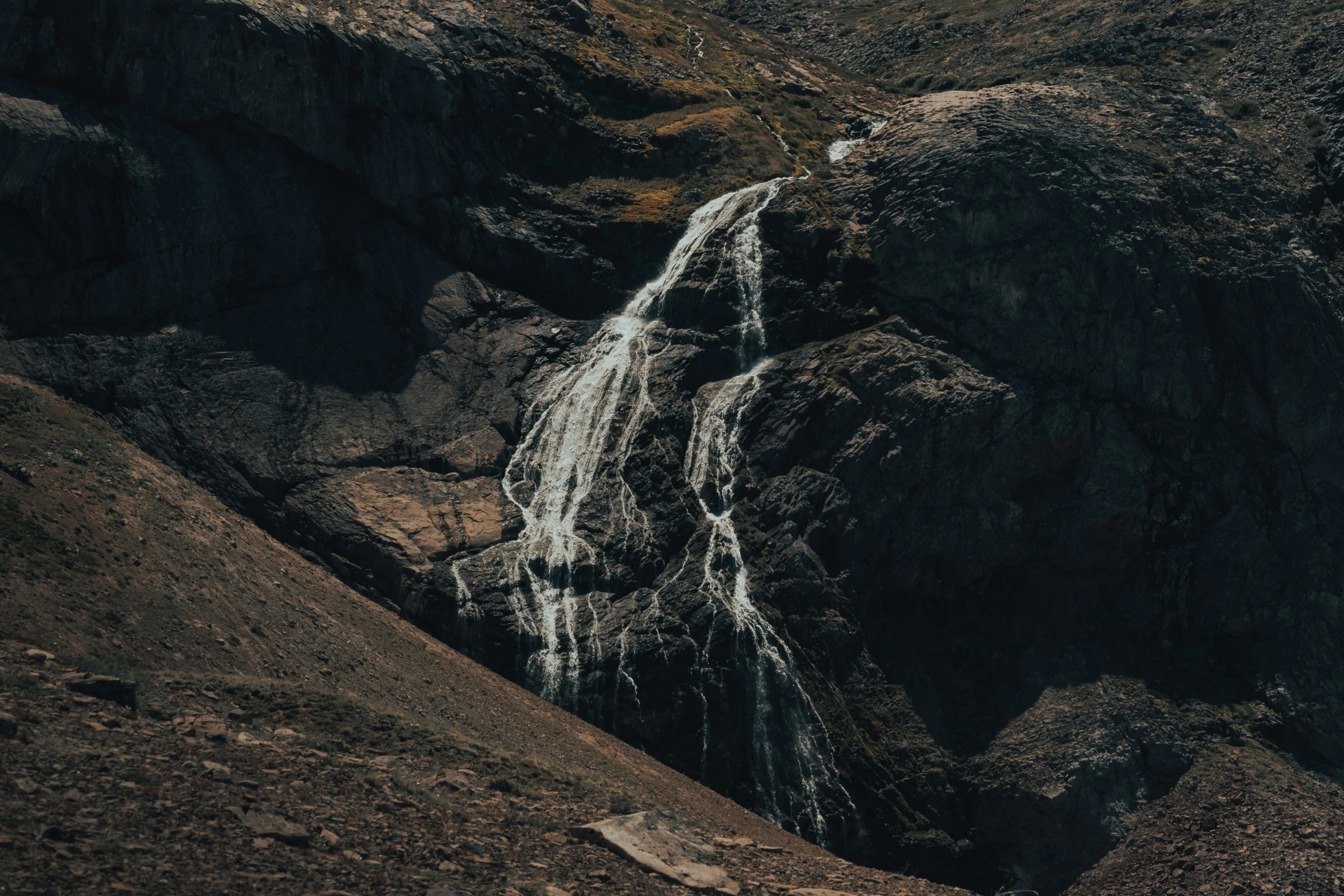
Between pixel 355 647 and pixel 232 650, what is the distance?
18.7ft

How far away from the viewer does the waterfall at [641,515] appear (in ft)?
155

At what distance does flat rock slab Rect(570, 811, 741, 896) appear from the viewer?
28.7 meters

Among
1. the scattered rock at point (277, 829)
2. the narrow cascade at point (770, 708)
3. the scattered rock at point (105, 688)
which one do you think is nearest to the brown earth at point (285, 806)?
the scattered rock at point (277, 829)

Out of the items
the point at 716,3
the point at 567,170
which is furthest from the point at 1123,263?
the point at 716,3

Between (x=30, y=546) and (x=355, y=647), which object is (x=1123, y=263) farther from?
(x=30, y=546)

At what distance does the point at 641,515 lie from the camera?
173 feet

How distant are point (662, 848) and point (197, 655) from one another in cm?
1432

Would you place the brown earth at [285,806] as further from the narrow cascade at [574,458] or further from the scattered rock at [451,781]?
the narrow cascade at [574,458]

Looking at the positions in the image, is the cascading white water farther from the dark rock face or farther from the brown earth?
the brown earth

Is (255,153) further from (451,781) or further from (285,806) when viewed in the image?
(285,806)

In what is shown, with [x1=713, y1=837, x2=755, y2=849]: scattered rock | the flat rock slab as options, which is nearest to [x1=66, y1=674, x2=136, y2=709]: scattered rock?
the flat rock slab

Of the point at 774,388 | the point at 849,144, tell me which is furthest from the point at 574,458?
the point at 849,144

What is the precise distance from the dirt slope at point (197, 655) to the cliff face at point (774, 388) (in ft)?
11.6

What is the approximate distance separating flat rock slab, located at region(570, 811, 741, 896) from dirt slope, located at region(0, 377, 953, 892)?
0.81 metres
